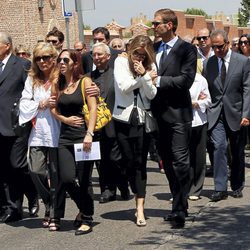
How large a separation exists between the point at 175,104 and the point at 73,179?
50.1 inches

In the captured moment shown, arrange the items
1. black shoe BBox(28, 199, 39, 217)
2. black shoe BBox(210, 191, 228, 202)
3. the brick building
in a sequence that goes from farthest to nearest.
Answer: the brick building → black shoe BBox(210, 191, 228, 202) → black shoe BBox(28, 199, 39, 217)

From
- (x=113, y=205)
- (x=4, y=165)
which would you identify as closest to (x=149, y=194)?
(x=113, y=205)

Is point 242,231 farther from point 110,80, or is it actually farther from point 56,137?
point 110,80

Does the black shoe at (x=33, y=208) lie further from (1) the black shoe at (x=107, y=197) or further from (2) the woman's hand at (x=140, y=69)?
(2) the woman's hand at (x=140, y=69)

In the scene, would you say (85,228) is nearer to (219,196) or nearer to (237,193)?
(219,196)

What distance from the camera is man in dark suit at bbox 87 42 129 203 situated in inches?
336

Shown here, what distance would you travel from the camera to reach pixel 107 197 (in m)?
8.89

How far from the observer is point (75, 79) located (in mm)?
7137

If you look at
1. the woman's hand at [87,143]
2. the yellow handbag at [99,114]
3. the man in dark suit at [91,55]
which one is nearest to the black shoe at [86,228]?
the woman's hand at [87,143]

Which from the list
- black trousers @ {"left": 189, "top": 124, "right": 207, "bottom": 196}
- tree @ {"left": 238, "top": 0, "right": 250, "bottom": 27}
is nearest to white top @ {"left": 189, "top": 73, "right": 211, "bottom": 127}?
black trousers @ {"left": 189, "top": 124, "right": 207, "bottom": 196}

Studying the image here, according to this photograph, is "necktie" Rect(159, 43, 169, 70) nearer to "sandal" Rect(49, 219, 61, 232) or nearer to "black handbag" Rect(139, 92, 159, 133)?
"black handbag" Rect(139, 92, 159, 133)

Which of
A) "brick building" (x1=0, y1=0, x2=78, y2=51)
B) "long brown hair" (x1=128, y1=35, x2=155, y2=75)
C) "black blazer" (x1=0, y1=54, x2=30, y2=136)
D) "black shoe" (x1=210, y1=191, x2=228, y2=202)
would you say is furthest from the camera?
"brick building" (x1=0, y1=0, x2=78, y2=51)

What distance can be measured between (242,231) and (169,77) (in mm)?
1672

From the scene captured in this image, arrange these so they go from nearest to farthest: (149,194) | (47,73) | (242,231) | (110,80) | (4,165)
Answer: (242,231)
(47,73)
(4,165)
(110,80)
(149,194)
